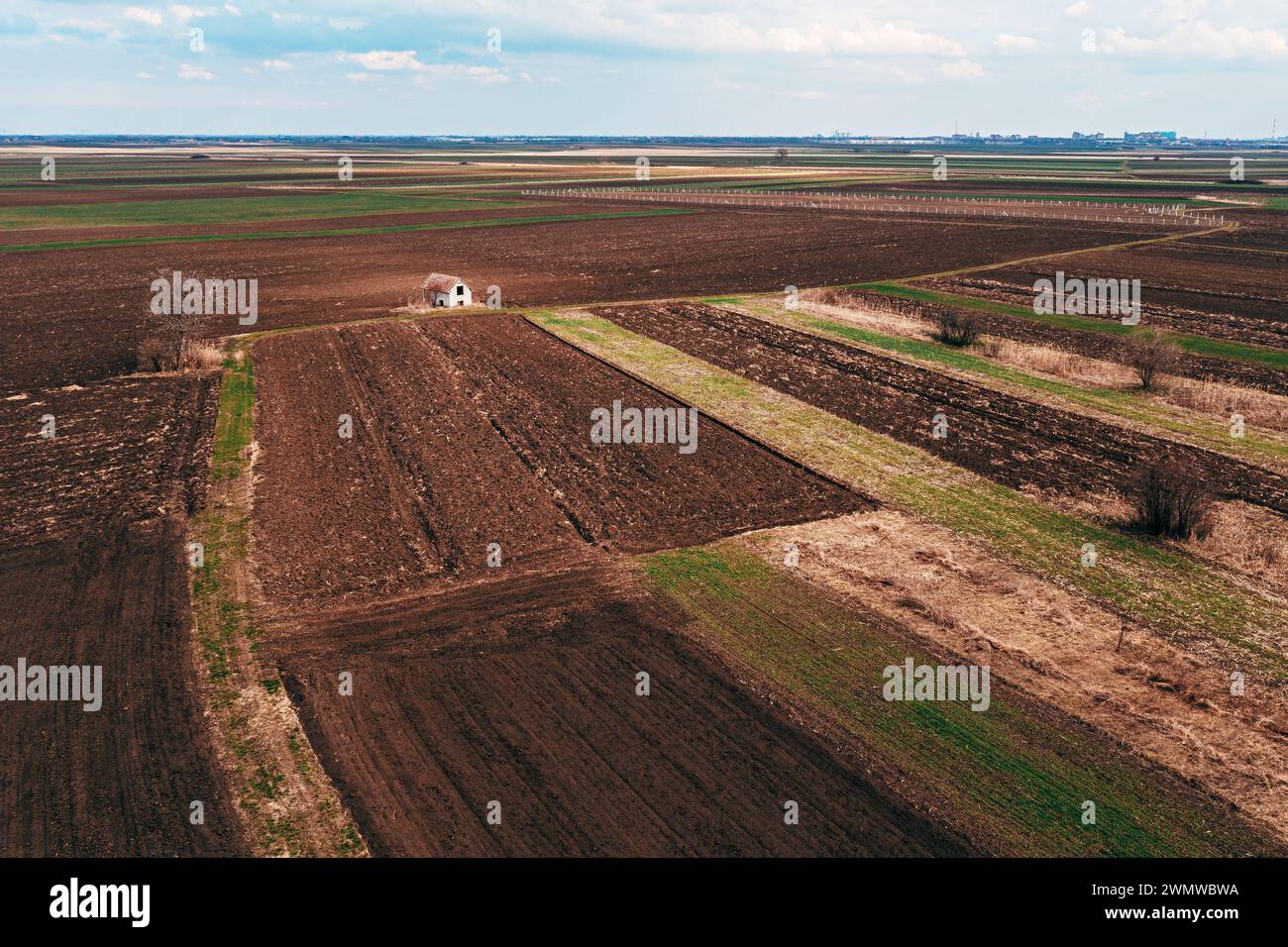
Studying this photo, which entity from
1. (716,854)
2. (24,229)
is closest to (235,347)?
(716,854)

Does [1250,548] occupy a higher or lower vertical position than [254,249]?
lower

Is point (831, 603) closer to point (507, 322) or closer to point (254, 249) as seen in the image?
point (507, 322)

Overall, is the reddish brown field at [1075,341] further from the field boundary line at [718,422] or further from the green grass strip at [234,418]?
the green grass strip at [234,418]

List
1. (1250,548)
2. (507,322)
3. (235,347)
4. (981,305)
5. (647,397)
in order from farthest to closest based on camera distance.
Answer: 1. (981,305)
2. (507,322)
3. (235,347)
4. (647,397)
5. (1250,548)

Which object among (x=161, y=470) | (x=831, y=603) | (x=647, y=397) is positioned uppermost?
(x=647, y=397)

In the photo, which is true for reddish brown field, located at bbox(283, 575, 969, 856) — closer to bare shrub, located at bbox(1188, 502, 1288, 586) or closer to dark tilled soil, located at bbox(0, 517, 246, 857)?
dark tilled soil, located at bbox(0, 517, 246, 857)

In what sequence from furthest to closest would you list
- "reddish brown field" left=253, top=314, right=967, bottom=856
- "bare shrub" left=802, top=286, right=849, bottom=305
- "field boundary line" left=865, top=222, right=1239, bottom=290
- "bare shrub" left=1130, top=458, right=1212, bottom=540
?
"field boundary line" left=865, top=222, right=1239, bottom=290 < "bare shrub" left=802, top=286, right=849, bottom=305 < "bare shrub" left=1130, top=458, right=1212, bottom=540 < "reddish brown field" left=253, top=314, right=967, bottom=856

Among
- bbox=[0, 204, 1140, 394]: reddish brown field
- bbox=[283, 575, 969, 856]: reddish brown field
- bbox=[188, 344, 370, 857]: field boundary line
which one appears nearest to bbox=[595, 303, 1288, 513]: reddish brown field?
bbox=[283, 575, 969, 856]: reddish brown field
